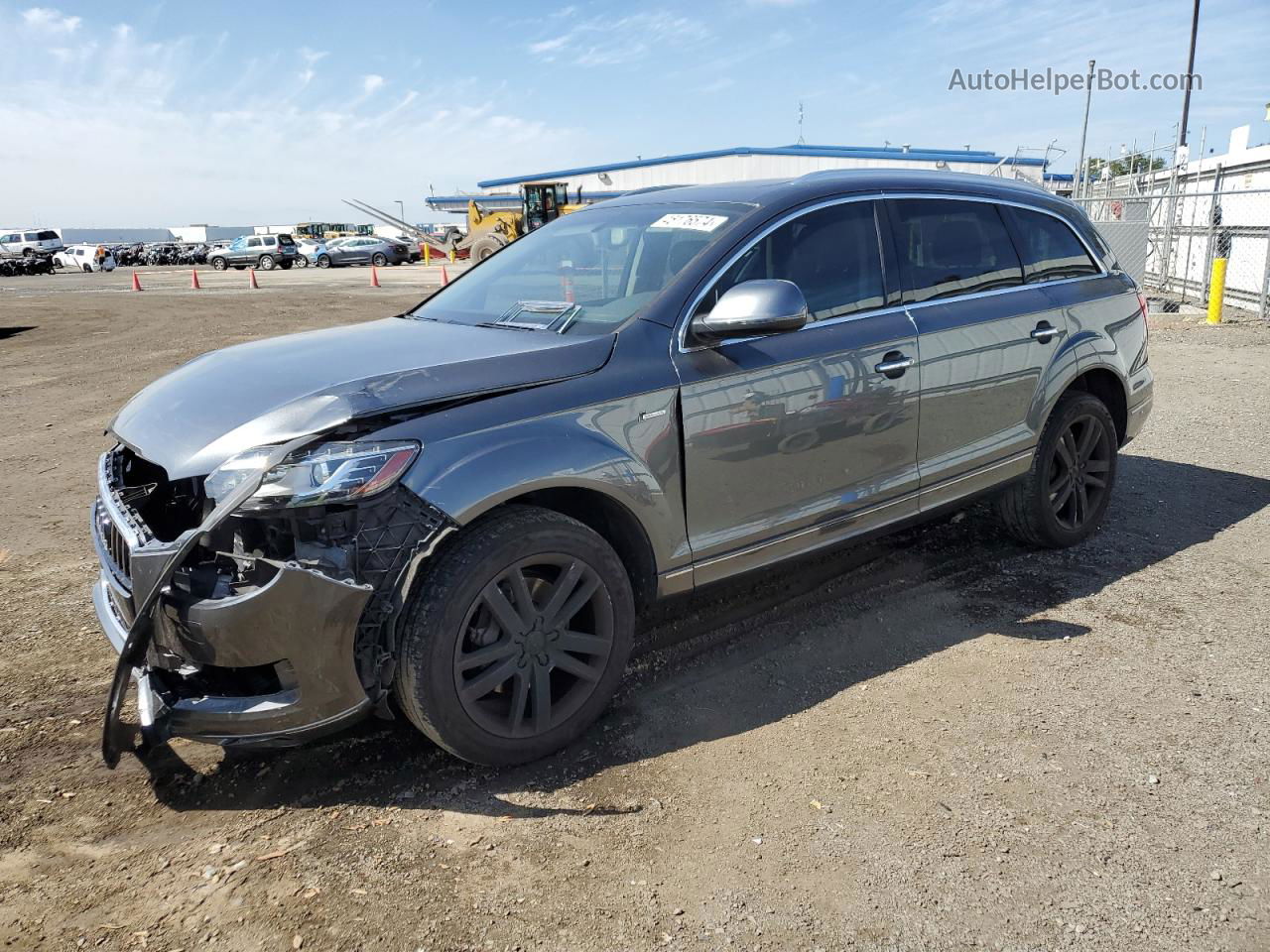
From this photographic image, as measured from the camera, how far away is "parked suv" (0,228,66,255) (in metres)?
48.5

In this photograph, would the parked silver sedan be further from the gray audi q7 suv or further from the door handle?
the door handle

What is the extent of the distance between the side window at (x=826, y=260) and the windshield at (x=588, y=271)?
18 cm

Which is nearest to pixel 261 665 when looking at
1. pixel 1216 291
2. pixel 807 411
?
pixel 807 411

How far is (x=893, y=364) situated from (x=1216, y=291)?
13375 millimetres

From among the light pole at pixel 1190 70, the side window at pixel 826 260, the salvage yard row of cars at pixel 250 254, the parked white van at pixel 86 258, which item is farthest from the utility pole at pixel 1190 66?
the parked white van at pixel 86 258

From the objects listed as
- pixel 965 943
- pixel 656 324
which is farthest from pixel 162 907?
pixel 656 324

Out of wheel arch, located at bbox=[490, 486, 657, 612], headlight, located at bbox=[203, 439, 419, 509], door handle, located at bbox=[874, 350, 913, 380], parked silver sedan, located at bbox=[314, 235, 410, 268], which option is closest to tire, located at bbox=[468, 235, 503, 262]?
parked silver sedan, located at bbox=[314, 235, 410, 268]

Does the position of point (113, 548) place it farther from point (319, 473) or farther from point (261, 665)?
point (319, 473)

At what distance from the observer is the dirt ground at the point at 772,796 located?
2.44 meters

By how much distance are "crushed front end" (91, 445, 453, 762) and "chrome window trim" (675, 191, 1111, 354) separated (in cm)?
121

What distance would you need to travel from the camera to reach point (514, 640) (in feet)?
9.74

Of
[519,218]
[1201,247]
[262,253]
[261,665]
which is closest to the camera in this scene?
[261,665]

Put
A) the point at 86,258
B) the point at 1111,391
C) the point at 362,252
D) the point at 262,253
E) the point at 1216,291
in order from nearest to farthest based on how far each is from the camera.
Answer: the point at 1111,391 → the point at 1216,291 → the point at 362,252 → the point at 262,253 → the point at 86,258

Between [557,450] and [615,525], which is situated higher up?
[557,450]
